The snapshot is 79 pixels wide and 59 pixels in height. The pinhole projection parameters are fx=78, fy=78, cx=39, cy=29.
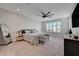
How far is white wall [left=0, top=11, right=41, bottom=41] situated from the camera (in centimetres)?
251

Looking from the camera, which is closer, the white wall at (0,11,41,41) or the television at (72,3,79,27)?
the television at (72,3,79,27)

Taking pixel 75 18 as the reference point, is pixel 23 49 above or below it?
below

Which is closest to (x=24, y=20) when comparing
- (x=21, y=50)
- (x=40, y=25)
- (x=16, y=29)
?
(x=16, y=29)

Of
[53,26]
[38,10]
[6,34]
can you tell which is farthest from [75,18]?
[6,34]

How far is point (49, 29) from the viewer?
8.34 ft

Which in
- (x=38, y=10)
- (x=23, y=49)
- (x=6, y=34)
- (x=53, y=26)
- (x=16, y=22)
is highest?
(x=38, y=10)

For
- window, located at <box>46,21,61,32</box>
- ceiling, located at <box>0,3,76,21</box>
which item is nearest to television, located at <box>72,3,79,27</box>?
ceiling, located at <box>0,3,76,21</box>

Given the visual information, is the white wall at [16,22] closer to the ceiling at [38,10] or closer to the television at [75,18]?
the ceiling at [38,10]

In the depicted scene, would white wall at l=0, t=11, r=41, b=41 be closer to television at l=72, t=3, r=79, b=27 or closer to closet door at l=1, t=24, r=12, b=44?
closet door at l=1, t=24, r=12, b=44

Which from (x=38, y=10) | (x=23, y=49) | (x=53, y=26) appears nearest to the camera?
(x=38, y=10)

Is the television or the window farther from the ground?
the television

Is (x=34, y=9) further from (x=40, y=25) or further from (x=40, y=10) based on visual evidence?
(x=40, y=25)

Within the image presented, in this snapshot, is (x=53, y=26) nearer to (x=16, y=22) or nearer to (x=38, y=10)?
(x=38, y=10)

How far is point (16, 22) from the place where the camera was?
8.40 feet
